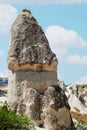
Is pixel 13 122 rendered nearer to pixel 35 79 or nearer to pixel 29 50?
pixel 35 79

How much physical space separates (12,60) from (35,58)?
0.93 metres

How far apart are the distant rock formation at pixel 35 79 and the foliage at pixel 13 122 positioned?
1.76m

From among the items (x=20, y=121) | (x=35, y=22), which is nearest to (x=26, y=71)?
(x=35, y=22)

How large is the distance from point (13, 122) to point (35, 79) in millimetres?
3981

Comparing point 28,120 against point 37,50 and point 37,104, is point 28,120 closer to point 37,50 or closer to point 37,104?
point 37,104

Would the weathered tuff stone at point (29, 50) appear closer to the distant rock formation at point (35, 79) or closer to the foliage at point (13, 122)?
the distant rock formation at point (35, 79)

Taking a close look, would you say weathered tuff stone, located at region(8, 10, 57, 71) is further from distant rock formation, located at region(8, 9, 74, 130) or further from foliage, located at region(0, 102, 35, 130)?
foliage, located at region(0, 102, 35, 130)

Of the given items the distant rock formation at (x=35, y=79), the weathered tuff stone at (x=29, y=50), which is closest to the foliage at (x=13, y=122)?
the distant rock formation at (x=35, y=79)

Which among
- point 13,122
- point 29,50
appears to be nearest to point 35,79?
point 29,50

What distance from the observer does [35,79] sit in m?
25.7

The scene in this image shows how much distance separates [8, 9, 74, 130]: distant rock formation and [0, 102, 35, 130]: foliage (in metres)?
1.76

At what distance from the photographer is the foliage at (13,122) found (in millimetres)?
21766

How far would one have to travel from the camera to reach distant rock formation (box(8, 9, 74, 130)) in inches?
984

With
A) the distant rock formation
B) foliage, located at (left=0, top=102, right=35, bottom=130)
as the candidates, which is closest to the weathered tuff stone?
the distant rock formation
